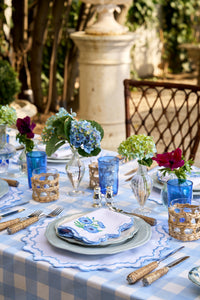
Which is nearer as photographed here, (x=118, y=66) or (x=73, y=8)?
(x=118, y=66)

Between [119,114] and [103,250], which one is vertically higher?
[103,250]

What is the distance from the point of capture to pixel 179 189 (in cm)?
159

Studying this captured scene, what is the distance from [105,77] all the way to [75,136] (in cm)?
300

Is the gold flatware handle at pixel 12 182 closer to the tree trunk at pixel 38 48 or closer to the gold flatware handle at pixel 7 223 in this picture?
the gold flatware handle at pixel 7 223

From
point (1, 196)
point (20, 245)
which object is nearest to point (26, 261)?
point (20, 245)

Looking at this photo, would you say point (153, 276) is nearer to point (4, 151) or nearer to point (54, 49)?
point (4, 151)

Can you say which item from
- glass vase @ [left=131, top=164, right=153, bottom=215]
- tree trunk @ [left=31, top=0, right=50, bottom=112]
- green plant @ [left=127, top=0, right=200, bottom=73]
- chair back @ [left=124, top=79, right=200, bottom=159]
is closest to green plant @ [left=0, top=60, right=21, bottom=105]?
tree trunk @ [left=31, top=0, right=50, bottom=112]

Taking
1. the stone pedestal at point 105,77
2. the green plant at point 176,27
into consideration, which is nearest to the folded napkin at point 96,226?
the stone pedestal at point 105,77

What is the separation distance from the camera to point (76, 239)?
4.53ft

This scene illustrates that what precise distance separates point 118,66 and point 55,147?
2956mm

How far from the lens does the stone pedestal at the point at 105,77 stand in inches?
176

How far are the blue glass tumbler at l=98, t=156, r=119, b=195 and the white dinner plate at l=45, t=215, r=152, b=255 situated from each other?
338 mm

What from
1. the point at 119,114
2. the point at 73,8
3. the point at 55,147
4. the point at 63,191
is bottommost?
the point at 119,114

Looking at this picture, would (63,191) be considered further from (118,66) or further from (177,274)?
(118,66)
